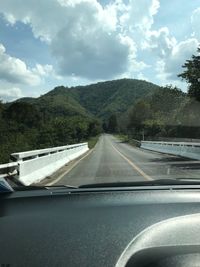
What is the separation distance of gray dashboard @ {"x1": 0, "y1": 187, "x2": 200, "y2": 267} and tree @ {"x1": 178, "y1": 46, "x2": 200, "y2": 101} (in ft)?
98.1

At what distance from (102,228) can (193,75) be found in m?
30.5

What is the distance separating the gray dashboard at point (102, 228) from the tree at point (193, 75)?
98.1 feet

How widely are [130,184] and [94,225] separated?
83 centimetres

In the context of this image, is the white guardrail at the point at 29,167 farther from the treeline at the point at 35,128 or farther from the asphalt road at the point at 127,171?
the treeline at the point at 35,128

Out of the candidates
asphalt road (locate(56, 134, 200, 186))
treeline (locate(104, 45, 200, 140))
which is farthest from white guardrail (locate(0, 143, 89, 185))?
treeline (locate(104, 45, 200, 140))

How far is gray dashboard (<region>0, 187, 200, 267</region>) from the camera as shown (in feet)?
7.99

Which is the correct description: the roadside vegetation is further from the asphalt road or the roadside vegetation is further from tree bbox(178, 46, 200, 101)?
the asphalt road

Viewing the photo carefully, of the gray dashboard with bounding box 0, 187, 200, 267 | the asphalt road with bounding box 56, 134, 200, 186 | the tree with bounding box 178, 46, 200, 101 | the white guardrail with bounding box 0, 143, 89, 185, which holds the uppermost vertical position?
the tree with bounding box 178, 46, 200, 101

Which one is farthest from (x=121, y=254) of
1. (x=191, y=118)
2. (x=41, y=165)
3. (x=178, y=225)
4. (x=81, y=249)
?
(x=191, y=118)

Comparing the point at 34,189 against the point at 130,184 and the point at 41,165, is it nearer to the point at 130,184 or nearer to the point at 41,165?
the point at 130,184

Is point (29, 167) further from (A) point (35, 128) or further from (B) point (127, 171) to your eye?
(A) point (35, 128)

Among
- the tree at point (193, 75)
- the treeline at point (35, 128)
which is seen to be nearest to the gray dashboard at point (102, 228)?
the tree at point (193, 75)

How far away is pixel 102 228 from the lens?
8.70 ft

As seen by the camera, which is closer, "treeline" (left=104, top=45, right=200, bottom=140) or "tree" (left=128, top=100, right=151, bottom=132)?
"treeline" (left=104, top=45, right=200, bottom=140)
